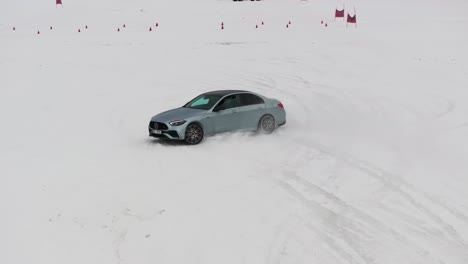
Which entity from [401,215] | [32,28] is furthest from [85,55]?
[401,215]

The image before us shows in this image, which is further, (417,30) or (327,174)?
(417,30)

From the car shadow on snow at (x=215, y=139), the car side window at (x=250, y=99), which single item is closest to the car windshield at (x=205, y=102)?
the car side window at (x=250, y=99)

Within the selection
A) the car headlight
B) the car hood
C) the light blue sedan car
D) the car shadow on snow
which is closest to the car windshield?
the light blue sedan car

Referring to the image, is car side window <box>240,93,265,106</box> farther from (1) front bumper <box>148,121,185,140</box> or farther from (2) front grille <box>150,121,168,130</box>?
(2) front grille <box>150,121,168,130</box>

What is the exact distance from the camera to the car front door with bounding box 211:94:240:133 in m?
14.8

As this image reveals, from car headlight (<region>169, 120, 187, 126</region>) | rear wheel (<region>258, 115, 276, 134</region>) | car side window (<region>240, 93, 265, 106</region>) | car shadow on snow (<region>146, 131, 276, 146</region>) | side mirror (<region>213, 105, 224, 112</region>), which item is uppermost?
car side window (<region>240, 93, 265, 106</region>)

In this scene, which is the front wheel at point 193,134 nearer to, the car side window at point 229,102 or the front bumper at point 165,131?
the front bumper at point 165,131

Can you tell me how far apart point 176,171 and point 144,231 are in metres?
3.33

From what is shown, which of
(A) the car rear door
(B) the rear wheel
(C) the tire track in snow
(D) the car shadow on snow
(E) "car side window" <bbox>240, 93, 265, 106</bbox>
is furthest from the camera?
(B) the rear wheel

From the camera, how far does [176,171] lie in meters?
12.0

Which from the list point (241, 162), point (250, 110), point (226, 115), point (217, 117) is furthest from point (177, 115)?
point (241, 162)

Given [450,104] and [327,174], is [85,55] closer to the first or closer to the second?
[450,104]

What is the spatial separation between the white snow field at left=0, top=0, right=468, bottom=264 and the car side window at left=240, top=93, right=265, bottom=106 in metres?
0.92

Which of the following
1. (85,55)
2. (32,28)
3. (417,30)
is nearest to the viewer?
(85,55)
